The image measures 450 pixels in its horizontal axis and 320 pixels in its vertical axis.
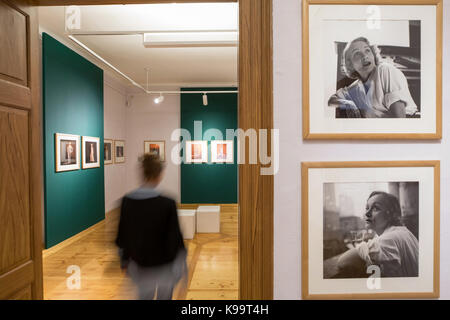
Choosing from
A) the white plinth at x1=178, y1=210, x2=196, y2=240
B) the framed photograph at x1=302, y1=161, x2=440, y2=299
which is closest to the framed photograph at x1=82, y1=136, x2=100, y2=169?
the white plinth at x1=178, y1=210, x2=196, y2=240

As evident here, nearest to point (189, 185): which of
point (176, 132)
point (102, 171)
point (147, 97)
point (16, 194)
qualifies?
point (176, 132)

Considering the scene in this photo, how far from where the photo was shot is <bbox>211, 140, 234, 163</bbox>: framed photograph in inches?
332

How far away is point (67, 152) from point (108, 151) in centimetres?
232

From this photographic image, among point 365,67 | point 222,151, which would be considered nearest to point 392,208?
point 365,67

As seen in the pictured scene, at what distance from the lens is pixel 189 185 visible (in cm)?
858

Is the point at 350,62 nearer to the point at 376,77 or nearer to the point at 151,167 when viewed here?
the point at 376,77

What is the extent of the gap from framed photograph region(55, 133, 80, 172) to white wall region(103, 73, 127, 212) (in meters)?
1.83

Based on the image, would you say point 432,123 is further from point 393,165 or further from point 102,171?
point 102,171

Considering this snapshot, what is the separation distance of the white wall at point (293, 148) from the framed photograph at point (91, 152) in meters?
5.82

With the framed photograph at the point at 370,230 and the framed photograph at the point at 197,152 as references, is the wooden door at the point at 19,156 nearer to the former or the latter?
the framed photograph at the point at 370,230

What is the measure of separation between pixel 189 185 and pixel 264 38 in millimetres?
7732

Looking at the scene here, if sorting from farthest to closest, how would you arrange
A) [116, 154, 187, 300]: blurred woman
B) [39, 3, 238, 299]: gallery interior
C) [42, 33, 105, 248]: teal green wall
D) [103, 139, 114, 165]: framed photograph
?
[103, 139, 114, 165]: framed photograph
[42, 33, 105, 248]: teal green wall
[39, 3, 238, 299]: gallery interior
[116, 154, 187, 300]: blurred woman

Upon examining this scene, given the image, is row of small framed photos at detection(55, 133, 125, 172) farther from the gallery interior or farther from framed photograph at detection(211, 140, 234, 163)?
framed photograph at detection(211, 140, 234, 163)

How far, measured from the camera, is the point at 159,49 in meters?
5.43
